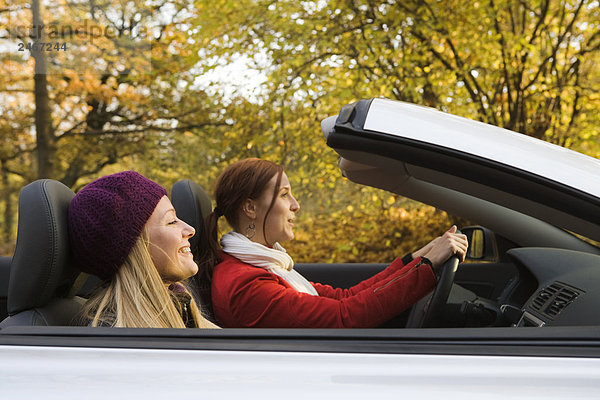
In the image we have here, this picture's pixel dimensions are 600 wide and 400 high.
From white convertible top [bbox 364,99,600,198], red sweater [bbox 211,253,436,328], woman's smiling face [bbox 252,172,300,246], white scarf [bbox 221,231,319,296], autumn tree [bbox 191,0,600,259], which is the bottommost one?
red sweater [bbox 211,253,436,328]

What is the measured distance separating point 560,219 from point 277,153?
507 centimetres

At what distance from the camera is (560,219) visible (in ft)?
4.17

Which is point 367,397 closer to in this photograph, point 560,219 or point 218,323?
point 560,219

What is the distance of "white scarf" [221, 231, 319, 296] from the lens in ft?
6.83

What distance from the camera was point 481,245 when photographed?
8.51 ft

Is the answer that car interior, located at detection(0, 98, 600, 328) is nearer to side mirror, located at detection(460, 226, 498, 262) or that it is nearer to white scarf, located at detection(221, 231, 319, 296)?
side mirror, located at detection(460, 226, 498, 262)

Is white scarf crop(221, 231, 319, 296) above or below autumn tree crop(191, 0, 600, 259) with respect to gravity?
below

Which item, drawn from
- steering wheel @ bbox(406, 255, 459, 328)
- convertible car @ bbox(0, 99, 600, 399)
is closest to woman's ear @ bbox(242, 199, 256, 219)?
steering wheel @ bbox(406, 255, 459, 328)

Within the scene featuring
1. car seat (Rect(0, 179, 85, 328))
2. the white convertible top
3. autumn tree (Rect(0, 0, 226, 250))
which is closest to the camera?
the white convertible top

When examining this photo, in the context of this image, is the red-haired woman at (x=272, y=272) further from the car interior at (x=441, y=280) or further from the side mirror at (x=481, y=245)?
the side mirror at (x=481, y=245)

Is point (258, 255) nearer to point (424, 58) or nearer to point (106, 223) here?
point (106, 223)

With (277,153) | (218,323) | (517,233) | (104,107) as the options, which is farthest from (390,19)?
(218,323)

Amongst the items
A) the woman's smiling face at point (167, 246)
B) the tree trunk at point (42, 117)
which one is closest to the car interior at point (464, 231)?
the woman's smiling face at point (167, 246)

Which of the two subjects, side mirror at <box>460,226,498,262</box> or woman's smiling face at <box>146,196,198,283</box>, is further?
side mirror at <box>460,226,498,262</box>
